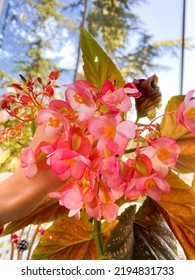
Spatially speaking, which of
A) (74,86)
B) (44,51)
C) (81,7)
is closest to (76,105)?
(74,86)

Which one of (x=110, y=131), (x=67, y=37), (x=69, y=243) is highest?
(x=67, y=37)

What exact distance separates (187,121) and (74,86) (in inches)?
3.1

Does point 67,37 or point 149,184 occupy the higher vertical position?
point 67,37

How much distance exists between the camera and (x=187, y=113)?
0.79ft

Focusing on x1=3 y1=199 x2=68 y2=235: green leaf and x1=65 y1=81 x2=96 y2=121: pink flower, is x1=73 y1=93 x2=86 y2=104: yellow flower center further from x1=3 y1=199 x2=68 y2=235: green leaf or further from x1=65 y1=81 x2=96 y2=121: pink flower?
x1=3 y1=199 x2=68 y2=235: green leaf

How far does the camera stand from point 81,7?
2.69 metres

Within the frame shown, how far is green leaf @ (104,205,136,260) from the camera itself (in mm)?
254

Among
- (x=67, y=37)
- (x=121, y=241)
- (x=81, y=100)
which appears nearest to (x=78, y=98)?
(x=81, y=100)

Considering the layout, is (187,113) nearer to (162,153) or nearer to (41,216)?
(162,153)

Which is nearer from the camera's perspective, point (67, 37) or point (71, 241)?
point (71, 241)

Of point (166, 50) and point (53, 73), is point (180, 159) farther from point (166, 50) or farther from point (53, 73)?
point (166, 50)

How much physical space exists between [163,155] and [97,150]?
4 centimetres

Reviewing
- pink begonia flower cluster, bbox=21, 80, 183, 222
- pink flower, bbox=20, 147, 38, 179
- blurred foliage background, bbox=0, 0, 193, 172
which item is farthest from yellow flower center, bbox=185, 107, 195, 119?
blurred foliage background, bbox=0, 0, 193, 172

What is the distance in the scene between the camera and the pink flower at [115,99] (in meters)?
0.23
